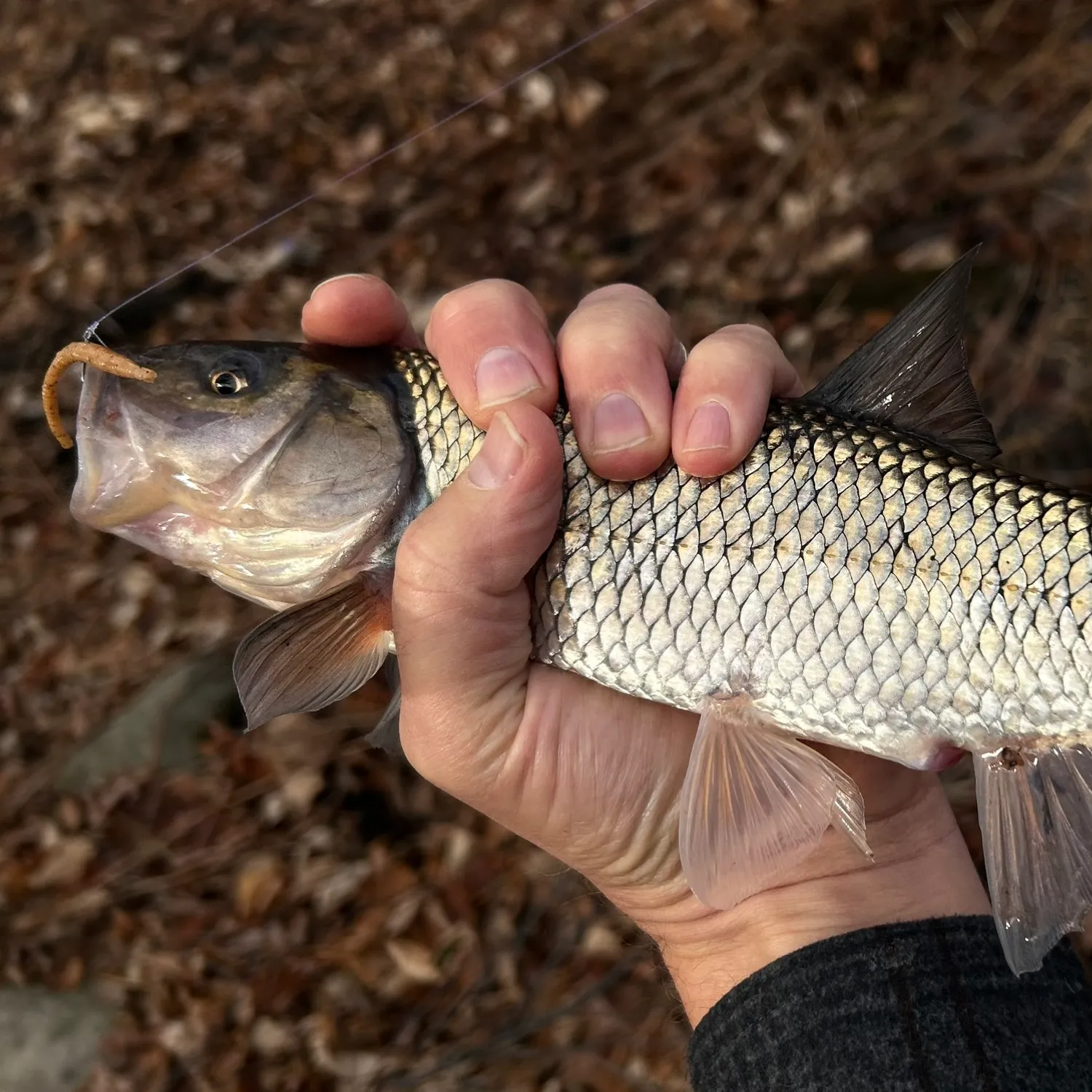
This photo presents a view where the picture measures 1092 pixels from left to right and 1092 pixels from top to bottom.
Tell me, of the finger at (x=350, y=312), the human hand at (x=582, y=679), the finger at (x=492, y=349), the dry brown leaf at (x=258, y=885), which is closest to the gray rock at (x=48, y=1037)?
the dry brown leaf at (x=258, y=885)

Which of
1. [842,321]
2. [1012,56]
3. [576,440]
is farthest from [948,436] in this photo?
[1012,56]

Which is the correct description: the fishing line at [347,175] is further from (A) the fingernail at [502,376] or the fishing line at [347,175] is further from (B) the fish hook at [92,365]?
(A) the fingernail at [502,376]

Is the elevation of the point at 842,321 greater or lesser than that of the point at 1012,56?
lesser

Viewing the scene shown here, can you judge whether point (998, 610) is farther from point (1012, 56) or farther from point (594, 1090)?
point (1012, 56)

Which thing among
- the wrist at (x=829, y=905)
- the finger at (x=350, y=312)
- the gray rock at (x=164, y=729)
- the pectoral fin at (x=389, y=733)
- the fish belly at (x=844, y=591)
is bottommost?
the gray rock at (x=164, y=729)

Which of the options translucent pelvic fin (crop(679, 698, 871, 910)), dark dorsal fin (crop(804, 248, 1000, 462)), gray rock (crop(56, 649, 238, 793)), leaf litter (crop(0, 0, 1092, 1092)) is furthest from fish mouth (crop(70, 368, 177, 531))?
gray rock (crop(56, 649, 238, 793))

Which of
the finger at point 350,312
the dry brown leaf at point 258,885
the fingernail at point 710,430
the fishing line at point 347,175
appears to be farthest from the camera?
the dry brown leaf at point 258,885

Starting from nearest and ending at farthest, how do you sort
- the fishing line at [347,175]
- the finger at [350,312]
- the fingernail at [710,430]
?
the fingernail at [710,430], the finger at [350,312], the fishing line at [347,175]
